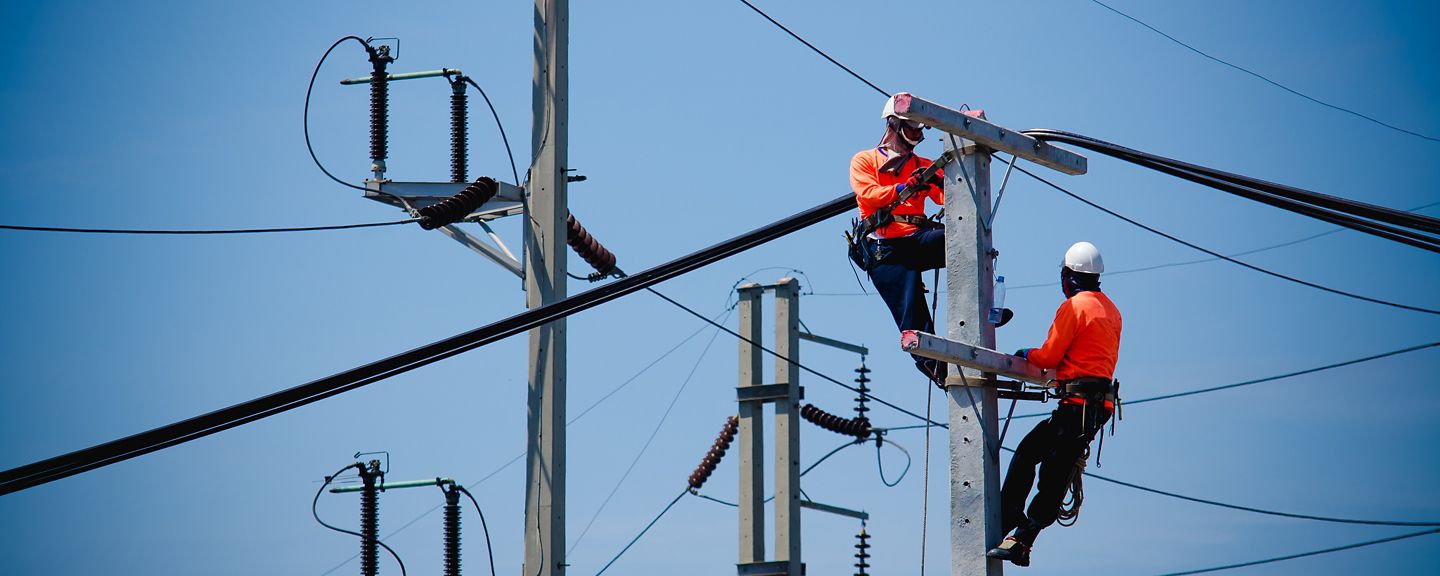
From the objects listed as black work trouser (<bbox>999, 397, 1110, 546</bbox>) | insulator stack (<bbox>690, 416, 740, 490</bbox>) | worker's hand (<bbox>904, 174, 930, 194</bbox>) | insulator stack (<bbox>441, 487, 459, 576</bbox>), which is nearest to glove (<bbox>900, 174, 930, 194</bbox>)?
worker's hand (<bbox>904, 174, 930, 194</bbox>)

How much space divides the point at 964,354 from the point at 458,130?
5.69 metres

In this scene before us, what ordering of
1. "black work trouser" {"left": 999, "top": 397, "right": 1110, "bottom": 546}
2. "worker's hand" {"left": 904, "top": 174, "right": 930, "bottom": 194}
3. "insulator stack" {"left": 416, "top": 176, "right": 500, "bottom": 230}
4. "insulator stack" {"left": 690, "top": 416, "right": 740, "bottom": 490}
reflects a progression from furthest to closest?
"insulator stack" {"left": 690, "top": 416, "right": 740, "bottom": 490} < "insulator stack" {"left": 416, "top": 176, "right": 500, "bottom": 230} < "worker's hand" {"left": 904, "top": 174, "right": 930, "bottom": 194} < "black work trouser" {"left": 999, "top": 397, "right": 1110, "bottom": 546}

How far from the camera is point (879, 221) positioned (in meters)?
9.20

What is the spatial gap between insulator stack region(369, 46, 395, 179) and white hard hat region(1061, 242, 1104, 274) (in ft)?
18.9

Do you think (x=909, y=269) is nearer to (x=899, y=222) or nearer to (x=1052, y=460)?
(x=899, y=222)

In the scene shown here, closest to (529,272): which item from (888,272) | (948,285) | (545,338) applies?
(545,338)

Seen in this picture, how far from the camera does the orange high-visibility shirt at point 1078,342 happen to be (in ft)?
27.9

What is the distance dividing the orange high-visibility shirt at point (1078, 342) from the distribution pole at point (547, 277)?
3.63m

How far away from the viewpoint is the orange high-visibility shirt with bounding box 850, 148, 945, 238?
9.16 m

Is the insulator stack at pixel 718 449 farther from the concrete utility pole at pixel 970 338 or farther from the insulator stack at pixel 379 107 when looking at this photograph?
the concrete utility pole at pixel 970 338

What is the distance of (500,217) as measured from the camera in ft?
40.7

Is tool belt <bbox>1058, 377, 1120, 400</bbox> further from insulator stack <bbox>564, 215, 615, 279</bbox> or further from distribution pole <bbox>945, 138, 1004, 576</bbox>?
insulator stack <bbox>564, 215, 615, 279</bbox>

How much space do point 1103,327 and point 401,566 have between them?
690cm

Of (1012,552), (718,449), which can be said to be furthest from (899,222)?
(718,449)
